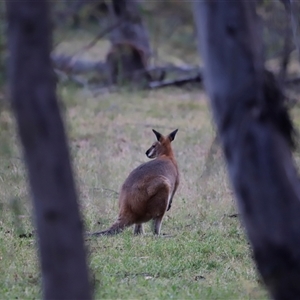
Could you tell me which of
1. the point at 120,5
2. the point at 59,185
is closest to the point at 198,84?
the point at 120,5

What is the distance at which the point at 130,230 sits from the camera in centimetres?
777

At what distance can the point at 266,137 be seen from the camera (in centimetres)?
393

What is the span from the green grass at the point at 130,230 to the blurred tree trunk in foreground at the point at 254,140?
1296 millimetres

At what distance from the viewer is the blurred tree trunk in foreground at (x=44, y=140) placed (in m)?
3.33

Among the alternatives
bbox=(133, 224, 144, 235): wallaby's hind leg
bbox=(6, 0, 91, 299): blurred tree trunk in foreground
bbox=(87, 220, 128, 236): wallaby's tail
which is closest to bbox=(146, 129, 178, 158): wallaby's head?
bbox=(133, 224, 144, 235): wallaby's hind leg

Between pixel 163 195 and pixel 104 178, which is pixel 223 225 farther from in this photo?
pixel 104 178

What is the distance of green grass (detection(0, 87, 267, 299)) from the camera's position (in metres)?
5.54

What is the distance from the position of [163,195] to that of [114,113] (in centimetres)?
744

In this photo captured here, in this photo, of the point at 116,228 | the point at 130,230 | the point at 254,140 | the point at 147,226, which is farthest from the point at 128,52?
the point at 254,140

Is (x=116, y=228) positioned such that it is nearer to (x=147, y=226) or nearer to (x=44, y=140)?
(x=147, y=226)

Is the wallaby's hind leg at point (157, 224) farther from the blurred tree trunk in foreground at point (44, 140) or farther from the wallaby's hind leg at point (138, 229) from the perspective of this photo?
the blurred tree trunk in foreground at point (44, 140)

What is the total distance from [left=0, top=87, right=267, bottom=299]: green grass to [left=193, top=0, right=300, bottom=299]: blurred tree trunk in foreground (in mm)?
1296

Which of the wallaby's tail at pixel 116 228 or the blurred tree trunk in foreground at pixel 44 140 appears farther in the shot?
the wallaby's tail at pixel 116 228

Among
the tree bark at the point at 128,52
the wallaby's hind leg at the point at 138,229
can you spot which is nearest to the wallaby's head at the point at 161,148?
the wallaby's hind leg at the point at 138,229
